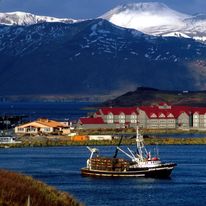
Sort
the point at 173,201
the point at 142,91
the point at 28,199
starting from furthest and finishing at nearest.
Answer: the point at 142,91 < the point at 173,201 < the point at 28,199

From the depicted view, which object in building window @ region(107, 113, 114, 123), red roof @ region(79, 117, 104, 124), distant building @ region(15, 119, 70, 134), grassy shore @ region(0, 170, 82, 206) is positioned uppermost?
building window @ region(107, 113, 114, 123)

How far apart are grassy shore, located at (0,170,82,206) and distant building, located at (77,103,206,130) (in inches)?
2542

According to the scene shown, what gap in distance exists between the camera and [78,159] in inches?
1893

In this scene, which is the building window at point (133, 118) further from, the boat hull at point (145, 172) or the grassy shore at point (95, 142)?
the boat hull at point (145, 172)

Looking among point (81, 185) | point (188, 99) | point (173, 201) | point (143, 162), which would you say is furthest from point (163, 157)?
point (188, 99)

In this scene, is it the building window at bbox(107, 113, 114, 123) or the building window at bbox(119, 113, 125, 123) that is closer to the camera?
the building window at bbox(107, 113, 114, 123)

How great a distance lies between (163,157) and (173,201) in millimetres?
18988

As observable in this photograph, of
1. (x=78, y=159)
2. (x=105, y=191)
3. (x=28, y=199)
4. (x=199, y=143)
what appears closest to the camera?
(x=28, y=199)

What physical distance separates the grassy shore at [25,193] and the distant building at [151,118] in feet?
212

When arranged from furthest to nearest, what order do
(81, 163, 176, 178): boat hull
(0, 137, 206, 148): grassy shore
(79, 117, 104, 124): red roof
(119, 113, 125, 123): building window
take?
(119, 113, 125, 123): building window → (79, 117, 104, 124): red roof → (0, 137, 206, 148): grassy shore → (81, 163, 176, 178): boat hull

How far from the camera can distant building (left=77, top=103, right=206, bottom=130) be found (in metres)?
88.6

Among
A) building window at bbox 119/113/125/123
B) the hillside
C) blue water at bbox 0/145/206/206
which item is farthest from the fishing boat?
the hillside

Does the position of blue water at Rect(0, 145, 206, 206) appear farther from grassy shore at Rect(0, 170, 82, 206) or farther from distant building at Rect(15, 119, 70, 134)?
distant building at Rect(15, 119, 70, 134)

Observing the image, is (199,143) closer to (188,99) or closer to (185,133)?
(185,133)
